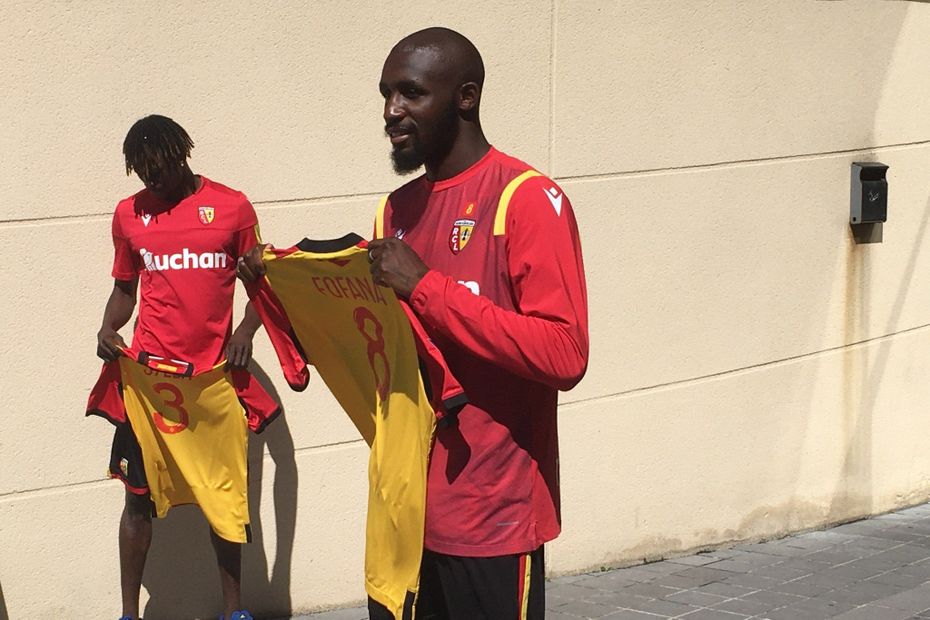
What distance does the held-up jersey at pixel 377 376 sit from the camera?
10.6 feet

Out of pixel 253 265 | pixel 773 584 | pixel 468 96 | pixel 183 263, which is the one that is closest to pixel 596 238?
pixel 773 584

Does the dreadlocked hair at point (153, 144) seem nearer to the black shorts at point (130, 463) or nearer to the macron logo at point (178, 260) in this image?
the macron logo at point (178, 260)

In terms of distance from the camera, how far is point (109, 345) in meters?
5.21

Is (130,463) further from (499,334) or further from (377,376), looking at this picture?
(499,334)

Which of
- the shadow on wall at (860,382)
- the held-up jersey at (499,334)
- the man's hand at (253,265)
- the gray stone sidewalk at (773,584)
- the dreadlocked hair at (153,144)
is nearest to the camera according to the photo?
the held-up jersey at (499,334)

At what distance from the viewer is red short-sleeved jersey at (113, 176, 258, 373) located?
17.0 feet

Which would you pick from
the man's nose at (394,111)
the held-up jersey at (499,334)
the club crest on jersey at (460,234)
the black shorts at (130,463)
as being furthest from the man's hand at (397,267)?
the black shorts at (130,463)

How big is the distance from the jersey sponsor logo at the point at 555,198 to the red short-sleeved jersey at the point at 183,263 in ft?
7.69

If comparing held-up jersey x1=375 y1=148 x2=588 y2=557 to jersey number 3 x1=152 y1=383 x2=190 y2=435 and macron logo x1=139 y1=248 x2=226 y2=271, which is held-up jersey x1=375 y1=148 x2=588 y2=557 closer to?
macron logo x1=139 y1=248 x2=226 y2=271

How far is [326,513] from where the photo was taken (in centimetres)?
614

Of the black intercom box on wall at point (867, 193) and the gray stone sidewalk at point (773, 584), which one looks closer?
the gray stone sidewalk at point (773, 584)

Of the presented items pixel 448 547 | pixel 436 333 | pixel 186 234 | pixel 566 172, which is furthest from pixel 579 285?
pixel 566 172

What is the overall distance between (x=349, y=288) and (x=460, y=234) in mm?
354

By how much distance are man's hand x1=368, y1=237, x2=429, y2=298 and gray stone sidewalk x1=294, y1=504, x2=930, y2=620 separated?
131 inches
